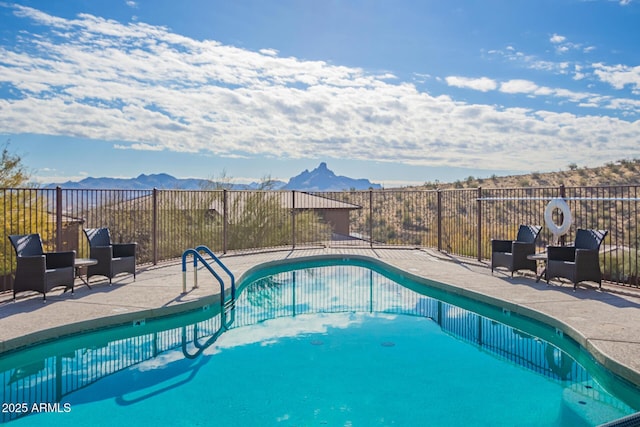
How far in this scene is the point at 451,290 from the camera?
7340mm

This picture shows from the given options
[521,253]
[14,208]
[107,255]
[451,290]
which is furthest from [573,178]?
[14,208]

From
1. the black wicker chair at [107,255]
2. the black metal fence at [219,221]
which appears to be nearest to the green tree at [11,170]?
the black metal fence at [219,221]

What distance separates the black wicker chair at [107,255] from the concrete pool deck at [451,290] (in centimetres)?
22

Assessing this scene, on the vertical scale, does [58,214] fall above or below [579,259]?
above

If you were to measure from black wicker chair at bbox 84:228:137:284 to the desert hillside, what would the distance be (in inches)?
1085

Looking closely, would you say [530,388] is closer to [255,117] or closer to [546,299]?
[546,299]

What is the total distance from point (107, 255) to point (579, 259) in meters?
7.09

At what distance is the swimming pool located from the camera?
12.0 feet

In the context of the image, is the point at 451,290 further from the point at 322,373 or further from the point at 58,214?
the point at 58,214

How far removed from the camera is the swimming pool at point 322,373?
3.67m

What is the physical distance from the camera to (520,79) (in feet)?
49.8

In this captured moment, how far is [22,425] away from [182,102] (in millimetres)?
13447

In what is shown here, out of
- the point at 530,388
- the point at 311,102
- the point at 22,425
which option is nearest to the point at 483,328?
the point at 530,388

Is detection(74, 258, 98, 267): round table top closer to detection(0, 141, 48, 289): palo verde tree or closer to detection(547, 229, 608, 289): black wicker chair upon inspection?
detection(0, 141, 48, 289): palo verde tree
